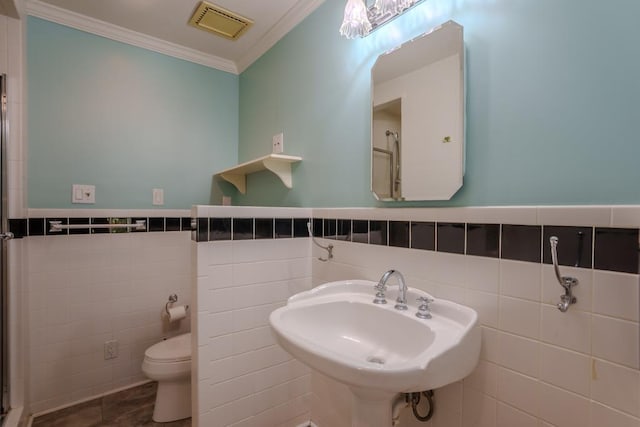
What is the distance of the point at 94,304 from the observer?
1.89 meters

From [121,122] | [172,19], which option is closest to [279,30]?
[172,19]

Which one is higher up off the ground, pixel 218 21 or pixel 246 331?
pixel 218 21

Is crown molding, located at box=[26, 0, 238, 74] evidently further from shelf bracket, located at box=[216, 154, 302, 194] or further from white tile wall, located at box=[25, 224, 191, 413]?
white tile wall, located at box=[25, 224, 191, 413]

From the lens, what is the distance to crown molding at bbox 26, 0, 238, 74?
1763mm

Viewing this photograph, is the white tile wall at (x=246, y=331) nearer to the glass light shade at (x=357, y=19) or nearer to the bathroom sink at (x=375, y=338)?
the bathroom sink at (x=375, y=338)

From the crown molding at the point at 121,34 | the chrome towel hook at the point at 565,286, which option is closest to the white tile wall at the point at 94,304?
the crown molding at the point at 121,34

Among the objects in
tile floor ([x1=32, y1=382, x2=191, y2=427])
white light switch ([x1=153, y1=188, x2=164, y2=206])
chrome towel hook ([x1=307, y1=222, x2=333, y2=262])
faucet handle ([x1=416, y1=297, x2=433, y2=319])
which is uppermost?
white light switch ([x1=153, y1=188, x2=164, y2=206])

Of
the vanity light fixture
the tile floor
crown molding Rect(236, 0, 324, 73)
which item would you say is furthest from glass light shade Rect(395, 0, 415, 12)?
the tile floor

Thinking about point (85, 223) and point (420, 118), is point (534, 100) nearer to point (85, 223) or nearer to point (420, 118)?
point (420, 118)

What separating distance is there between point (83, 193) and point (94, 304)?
0.71 m

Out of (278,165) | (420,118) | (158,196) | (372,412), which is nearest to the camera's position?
(372,412)

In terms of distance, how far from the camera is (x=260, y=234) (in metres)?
1.41

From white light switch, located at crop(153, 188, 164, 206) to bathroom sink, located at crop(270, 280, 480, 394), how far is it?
1.52 m

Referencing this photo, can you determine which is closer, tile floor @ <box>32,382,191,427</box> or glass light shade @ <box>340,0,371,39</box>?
glass light shade @ <box>340,0,371,39</box>
